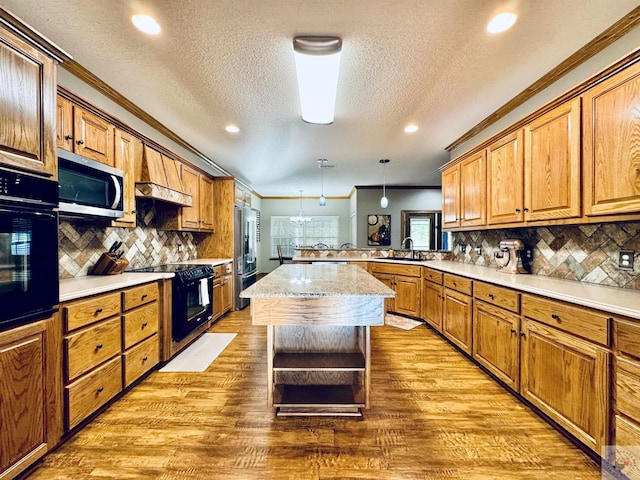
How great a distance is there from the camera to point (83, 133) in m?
2.19

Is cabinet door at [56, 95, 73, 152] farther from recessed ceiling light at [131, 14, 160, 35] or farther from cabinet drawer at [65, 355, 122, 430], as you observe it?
cabinet drawer at [65, 355, 122, 430]

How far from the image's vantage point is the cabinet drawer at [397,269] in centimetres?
404

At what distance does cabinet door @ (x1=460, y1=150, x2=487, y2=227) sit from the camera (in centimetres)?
305

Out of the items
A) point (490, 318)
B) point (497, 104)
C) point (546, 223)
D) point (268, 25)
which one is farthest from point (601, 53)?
point (268, 25)

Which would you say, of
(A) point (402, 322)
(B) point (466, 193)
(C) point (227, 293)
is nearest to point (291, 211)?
(C) point (227, 293)

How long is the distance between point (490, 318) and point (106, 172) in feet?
11.2

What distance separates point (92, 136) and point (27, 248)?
4.11ft

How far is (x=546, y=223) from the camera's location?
2.23 m

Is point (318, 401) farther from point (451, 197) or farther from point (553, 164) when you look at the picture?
point (451, 197)

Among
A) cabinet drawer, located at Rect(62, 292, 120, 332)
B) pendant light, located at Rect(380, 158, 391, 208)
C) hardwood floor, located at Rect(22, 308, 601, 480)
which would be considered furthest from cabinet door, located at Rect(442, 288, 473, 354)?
cabinet drawer, located at Rect(62, 292, 120, 332)

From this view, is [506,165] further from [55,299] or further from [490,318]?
[55,299]

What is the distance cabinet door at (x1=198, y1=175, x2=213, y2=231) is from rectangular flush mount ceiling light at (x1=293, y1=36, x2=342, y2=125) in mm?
2189

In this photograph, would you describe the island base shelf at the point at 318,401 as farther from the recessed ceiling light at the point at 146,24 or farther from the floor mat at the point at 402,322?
the recessed ceiling light at the point at 146,24

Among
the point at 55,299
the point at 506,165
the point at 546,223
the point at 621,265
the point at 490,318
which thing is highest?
the point at 506,165
